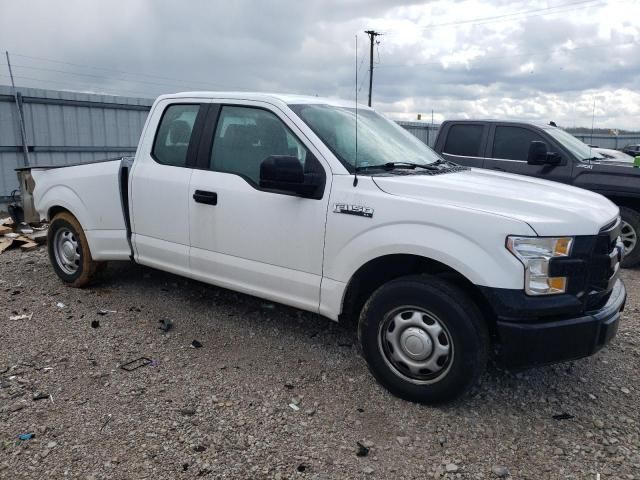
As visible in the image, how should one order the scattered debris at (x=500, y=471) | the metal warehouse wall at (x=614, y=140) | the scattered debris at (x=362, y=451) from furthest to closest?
the metal warehouse wall at (x=614, y=140) < the scattered debris at (x=362, y=451) < the scattered debris at (x=500, y=471)

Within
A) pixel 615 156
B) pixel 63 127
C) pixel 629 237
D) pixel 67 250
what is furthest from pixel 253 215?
pixel 63 127

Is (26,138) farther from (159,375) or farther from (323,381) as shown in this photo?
(323,381)

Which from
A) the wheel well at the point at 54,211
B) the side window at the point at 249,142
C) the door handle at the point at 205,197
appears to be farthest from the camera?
the wheel well at the point at 54,211

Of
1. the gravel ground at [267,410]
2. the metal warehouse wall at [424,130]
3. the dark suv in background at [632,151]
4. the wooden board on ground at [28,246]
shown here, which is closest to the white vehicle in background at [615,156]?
the dark suv in background at [632,151]

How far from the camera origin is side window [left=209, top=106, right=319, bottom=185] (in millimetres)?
4008

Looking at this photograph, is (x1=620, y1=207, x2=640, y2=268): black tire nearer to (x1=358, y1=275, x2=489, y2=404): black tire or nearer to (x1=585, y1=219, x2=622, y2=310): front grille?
(x1=585, y1=219, x2=622, y2=310): front grille

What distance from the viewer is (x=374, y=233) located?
3.45 metres

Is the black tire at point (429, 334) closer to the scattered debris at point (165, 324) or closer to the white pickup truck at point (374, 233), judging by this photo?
the white pickup truck at point (374, 233)

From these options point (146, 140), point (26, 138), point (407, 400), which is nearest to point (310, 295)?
point (407, 400)

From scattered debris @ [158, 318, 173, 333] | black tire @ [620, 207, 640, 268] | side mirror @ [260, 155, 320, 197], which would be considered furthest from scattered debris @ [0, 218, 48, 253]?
black tire @ [620, 207, 640, 268]

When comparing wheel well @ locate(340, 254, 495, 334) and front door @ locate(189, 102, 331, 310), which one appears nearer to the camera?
wheel well @ locate(340, 254, 495, 334)

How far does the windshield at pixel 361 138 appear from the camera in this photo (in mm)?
3834

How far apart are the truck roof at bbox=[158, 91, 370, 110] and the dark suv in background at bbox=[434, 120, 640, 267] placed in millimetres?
3496

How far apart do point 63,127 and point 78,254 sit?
7.21m
